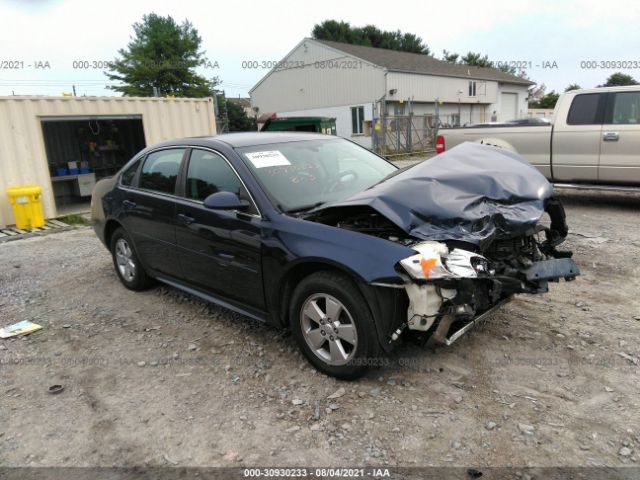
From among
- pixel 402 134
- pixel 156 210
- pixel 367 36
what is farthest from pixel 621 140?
pixel 367 36

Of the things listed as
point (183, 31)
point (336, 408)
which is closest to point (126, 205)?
point (336, 408)

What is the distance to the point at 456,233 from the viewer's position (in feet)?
10.0

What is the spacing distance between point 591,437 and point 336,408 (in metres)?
1.41

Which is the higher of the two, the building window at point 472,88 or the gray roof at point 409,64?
the gray roof at point 409,64

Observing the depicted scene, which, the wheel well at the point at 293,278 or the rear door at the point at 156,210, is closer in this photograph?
the wheel well at the point at 293,278

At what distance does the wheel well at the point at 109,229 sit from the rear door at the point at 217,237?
4.87ft

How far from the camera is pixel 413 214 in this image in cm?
307

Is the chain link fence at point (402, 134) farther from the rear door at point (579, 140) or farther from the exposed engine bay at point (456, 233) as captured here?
the exposed engine bay at point (456, 233)

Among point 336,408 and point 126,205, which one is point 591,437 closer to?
point 336,408

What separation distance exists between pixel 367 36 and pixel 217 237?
2117 inches

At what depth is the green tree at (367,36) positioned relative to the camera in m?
50.2

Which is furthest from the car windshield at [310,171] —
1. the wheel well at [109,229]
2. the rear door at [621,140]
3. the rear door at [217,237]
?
the rear door at [621,140]

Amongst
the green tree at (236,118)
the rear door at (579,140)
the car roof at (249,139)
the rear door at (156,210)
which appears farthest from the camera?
the green tree at (236,118)

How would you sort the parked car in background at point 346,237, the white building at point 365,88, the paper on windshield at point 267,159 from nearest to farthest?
the parked car in background at point 346,237 < the paper on windshield at point 267,159 < the white building at point 365,88
